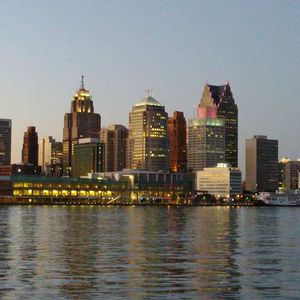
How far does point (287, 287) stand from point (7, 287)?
16.0m

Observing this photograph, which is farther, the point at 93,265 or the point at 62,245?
the point at 62,245

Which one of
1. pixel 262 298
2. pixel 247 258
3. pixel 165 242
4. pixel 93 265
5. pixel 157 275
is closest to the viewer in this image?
pixel 262 298

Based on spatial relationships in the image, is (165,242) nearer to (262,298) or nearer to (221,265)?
(221,265)

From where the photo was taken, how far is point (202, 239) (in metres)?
88.0

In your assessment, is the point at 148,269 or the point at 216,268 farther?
the point at 216,268

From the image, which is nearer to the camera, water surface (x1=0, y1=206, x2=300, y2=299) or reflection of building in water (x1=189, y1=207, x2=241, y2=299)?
water surface (x1=0, y1=206, x2=300, y2=299)

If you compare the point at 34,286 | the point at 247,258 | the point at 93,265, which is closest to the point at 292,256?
the point at 247,258

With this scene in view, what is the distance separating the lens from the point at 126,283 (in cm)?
4591

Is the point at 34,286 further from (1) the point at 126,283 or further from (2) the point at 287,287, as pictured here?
(2) the point at 287,287

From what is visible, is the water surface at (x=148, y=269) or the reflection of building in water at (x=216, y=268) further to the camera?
the reflection of building in water at (x=216, y=268)

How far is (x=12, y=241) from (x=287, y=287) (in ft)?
144

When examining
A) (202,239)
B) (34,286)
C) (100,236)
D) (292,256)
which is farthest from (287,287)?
(100,236)

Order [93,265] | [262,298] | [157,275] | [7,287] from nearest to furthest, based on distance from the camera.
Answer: [262,298] < [7,287] < [157,275] < [93,265]

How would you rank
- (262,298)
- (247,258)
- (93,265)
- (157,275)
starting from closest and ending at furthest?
(262,298)
(157,275)
(93,265)
(247,258)
